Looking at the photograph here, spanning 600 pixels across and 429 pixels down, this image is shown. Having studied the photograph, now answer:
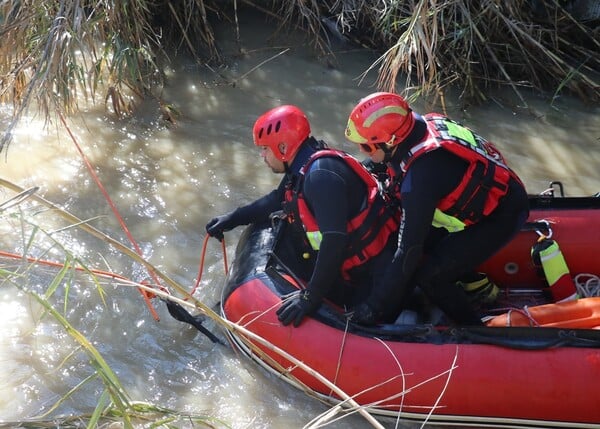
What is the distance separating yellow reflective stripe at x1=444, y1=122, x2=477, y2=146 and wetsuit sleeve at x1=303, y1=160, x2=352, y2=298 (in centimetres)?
51

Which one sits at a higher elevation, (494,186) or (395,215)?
(494,186)

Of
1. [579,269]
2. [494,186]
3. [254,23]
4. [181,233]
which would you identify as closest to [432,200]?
[494,186]

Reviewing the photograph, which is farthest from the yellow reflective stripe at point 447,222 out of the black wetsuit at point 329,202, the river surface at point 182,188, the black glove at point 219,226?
the black glove at point 219,226

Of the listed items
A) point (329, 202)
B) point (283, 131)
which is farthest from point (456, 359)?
point (283, 131)

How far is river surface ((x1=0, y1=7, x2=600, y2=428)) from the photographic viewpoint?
3500 mm

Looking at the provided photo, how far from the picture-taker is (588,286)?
3.68 metres

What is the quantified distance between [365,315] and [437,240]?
1.69 ft

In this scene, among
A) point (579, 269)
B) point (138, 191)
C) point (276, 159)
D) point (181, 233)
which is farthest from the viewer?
point (138, 191)

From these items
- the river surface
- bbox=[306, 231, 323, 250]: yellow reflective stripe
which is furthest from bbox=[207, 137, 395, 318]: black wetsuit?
the river surface

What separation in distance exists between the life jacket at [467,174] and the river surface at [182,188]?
97 cm

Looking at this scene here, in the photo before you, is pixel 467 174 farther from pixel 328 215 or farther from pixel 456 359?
pixel 456 359

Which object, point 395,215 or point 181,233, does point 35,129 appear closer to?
point 181,233

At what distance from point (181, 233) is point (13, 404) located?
1.50 metres

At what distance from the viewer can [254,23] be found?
6.57 meters
